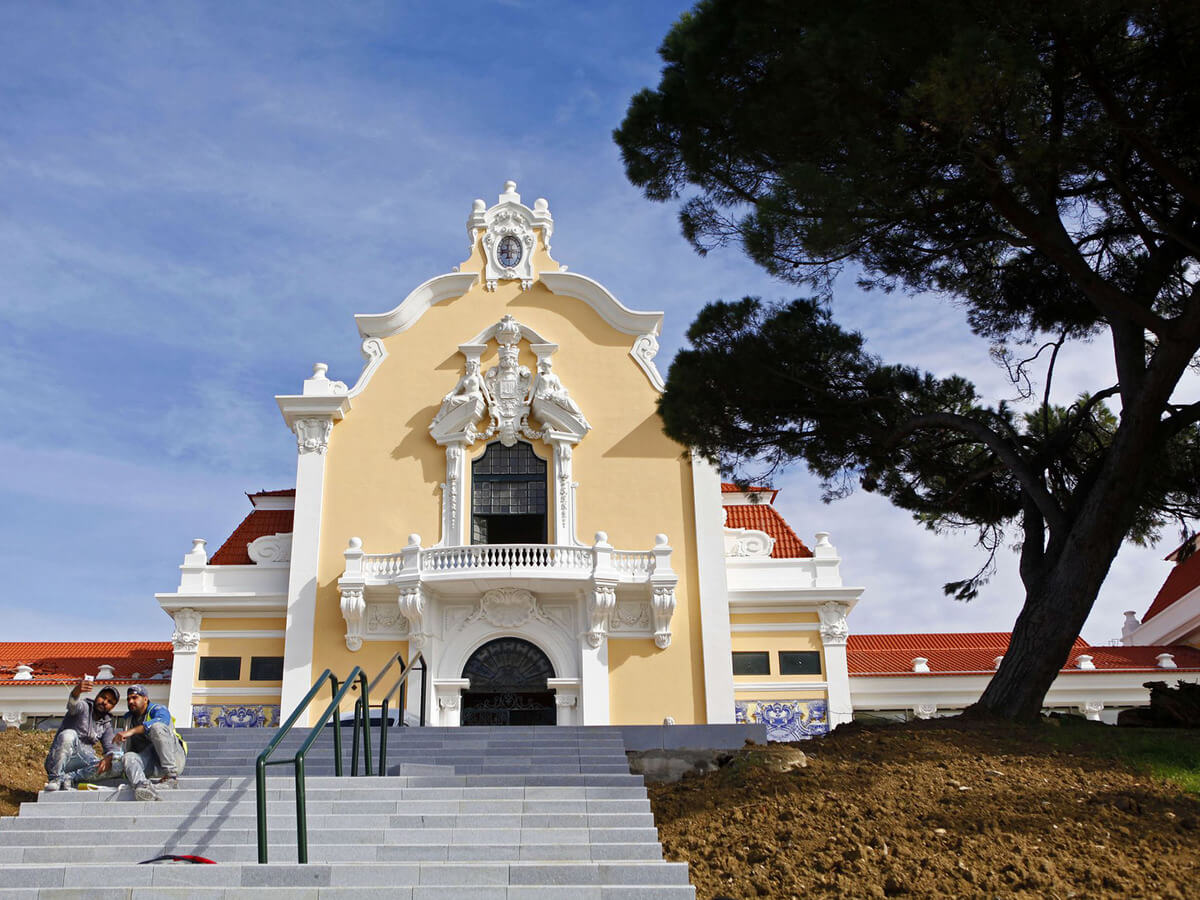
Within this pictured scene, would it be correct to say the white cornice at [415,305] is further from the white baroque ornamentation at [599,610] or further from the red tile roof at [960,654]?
the red tile roof at [960,654]

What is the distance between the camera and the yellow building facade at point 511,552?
832 inches

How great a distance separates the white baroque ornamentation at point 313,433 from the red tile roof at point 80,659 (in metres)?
5.55

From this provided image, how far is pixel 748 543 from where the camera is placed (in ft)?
76.0

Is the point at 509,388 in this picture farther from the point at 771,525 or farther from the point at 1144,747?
the point at 1144,747

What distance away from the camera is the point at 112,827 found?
9711 millimetres

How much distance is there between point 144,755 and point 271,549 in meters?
12.3

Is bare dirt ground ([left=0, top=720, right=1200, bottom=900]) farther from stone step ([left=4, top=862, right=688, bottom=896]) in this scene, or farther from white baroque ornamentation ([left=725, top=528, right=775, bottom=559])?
white baroque ornamentation ([left=725, top=528, right=775, bottom=559])

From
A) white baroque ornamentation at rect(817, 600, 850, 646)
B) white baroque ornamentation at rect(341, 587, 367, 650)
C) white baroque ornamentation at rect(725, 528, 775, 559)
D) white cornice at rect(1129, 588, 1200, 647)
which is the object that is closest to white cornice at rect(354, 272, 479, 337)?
white baroque ornamentation at rect(341, 587, 367, 650)

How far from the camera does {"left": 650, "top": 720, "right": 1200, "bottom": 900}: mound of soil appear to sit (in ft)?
25.5

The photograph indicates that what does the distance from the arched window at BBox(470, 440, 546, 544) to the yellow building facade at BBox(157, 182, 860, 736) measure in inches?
1.7

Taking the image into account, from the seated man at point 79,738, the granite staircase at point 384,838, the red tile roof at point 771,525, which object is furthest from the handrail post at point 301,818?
the red tile roof at point 771,525

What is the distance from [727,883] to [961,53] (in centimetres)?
740

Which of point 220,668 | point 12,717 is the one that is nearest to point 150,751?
point 220,668

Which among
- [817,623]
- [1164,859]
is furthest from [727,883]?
[817,623]
